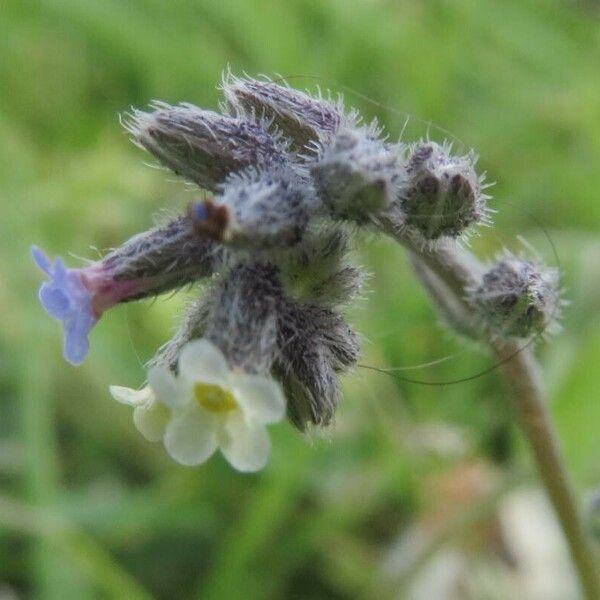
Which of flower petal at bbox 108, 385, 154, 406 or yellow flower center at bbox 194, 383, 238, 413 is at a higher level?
flower petal at bbox 108, 385, 154, 406

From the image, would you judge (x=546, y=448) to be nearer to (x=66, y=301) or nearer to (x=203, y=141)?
(x=203, y=141)

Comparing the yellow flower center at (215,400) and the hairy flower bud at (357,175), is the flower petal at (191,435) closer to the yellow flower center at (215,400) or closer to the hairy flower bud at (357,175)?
the yellow flower center at (215,400)


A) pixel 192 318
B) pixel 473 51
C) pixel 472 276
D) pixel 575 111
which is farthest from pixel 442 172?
pixel 473 51

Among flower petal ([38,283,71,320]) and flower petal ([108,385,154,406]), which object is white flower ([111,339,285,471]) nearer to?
flower petal ([108,385,154,406])

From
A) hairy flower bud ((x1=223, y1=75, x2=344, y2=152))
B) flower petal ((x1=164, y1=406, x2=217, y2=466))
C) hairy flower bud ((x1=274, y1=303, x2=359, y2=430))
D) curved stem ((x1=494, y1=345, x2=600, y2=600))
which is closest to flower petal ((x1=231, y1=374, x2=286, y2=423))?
flower petal ((x1=164, y1=406, x2=217, y2=466))

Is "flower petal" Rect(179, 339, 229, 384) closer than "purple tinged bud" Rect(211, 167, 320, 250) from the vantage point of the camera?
Yes

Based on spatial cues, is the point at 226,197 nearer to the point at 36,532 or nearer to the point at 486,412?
A: the point at 36,532
